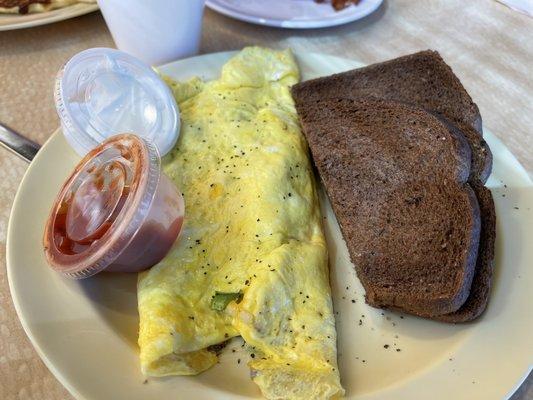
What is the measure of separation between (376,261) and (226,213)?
23.2 inches

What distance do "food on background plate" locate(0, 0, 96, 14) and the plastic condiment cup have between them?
0.49 metres

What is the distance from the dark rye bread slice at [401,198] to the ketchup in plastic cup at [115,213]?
2.25ft

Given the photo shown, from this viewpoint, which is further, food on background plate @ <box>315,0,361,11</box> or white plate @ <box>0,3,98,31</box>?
A: food on background plate @ <box>315,0,361,11</box>

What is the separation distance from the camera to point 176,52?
8.57 feet

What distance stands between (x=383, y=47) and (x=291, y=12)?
2.01ft

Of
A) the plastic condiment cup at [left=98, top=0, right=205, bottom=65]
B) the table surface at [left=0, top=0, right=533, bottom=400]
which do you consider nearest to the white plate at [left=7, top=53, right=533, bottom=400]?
the table surface at [left=0, top=0, right=533, bottom=400]

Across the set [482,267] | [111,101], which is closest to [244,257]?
[482,267]

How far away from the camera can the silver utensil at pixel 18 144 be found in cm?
221

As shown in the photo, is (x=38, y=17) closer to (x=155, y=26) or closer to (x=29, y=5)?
(x=29, y=5)

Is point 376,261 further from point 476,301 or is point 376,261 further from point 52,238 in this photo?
point 52,238

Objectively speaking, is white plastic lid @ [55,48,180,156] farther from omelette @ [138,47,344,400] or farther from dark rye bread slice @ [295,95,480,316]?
dark rye bread slice @ [295,95,480,316]

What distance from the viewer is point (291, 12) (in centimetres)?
296

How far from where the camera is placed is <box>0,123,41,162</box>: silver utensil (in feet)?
7.27

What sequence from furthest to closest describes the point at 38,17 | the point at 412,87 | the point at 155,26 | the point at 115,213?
the point at 38,17, the point at 155,26, the point at 412,87, the point at 115,213
